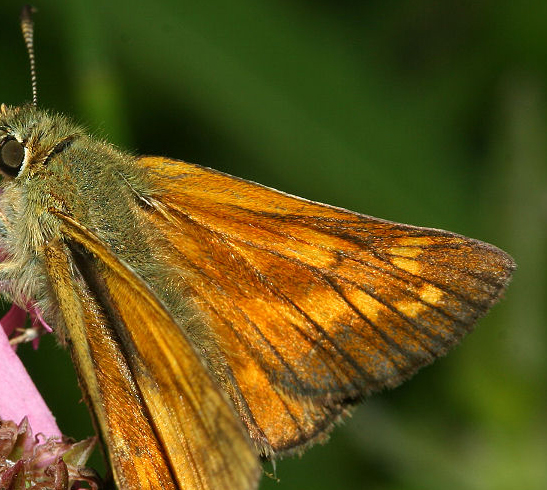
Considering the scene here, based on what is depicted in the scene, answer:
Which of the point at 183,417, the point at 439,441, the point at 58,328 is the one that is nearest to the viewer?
the point at 183,417

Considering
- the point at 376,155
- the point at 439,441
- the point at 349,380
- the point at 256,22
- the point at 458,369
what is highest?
the point at 256,22

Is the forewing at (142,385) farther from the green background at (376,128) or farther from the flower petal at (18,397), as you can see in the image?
the green background at (376,128)

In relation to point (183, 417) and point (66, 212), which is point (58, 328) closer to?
point (66, 212)

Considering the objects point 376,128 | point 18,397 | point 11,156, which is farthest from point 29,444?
point 376,128

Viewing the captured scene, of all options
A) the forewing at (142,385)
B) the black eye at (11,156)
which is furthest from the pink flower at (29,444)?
the black eye at (11,156)

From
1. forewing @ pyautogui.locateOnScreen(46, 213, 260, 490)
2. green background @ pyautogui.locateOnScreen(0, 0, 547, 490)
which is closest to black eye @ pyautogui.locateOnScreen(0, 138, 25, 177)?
forewing @ pyautogui.locateOnScreen(46, 213, 260, 490)

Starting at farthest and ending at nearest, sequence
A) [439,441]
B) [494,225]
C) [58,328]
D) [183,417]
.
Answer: [494,225] → [439,441] → [58,328] → [183,417]

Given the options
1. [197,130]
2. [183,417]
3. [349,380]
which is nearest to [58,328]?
[183,417]

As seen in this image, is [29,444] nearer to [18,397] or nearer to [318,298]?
[18,397]
